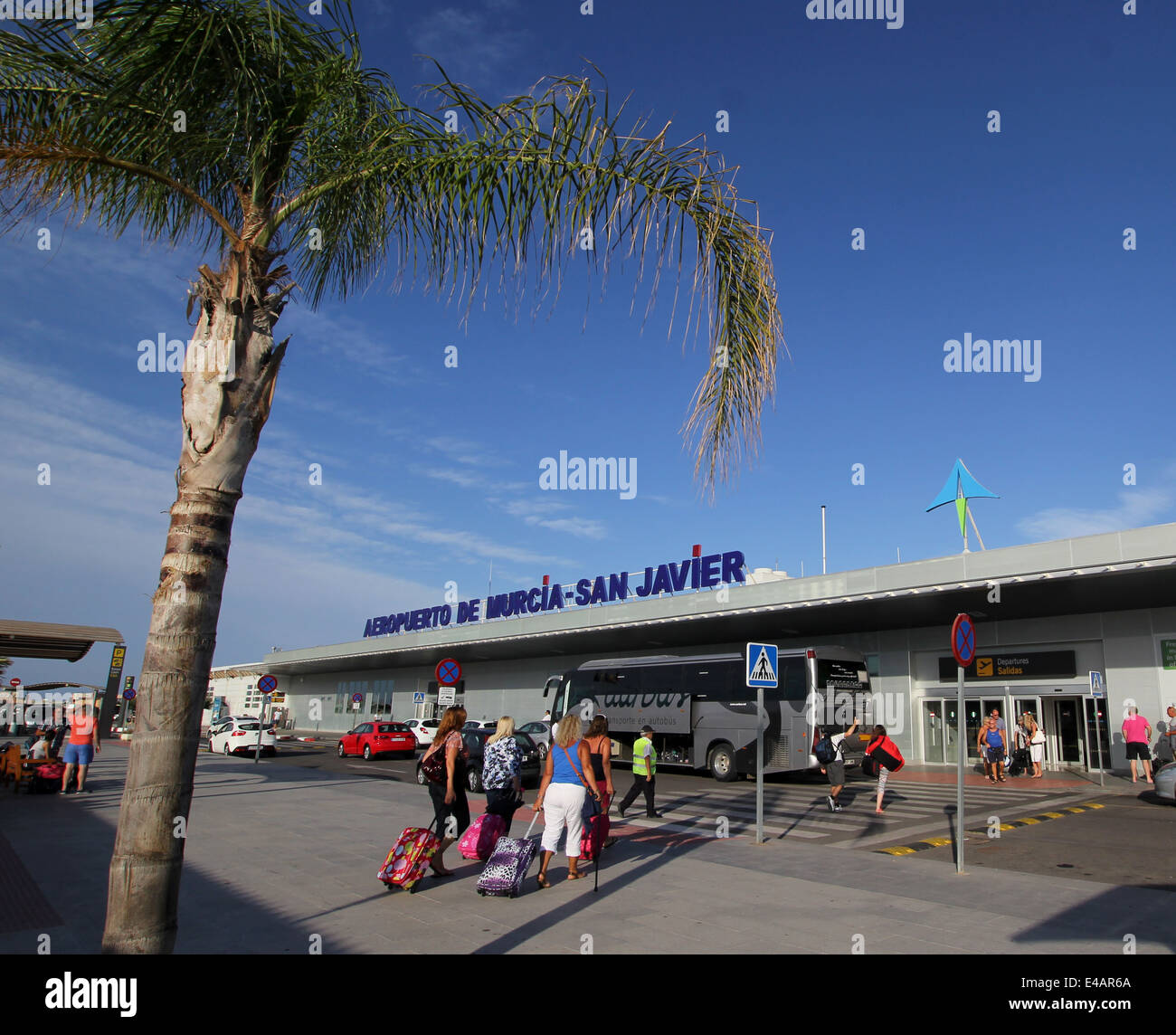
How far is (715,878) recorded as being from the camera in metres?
8.92

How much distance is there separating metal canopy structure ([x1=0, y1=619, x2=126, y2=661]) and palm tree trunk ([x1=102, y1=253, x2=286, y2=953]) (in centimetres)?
2145

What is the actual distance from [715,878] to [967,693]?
73.1ft

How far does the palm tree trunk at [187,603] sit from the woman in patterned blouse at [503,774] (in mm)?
5175

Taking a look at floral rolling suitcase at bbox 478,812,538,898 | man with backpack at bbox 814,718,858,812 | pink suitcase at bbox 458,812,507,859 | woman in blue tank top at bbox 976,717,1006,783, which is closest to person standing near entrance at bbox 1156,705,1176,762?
woman in blue tank top at bbox 976,717,1006,783

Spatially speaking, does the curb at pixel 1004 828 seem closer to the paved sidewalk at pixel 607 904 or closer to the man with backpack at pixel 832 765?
the paved sidewalk at pixel 607 904

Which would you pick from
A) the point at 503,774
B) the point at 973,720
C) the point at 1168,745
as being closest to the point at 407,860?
the point at 503,774

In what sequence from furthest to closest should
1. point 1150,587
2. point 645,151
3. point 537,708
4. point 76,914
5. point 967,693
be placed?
point 537,708, point 967,693, point 1150,587, point 76,914, point 645,151

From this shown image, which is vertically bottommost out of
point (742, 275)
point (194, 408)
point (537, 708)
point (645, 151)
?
point (537, 708)

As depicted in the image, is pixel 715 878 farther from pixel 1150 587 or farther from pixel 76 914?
pixel 1150 587

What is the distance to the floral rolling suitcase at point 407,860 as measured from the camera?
7.92m

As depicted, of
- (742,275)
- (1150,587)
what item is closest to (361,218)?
(742,275)

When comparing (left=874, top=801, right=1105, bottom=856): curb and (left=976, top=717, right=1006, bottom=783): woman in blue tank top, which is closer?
(left=874, top=801, right=1105, bottom=856): curb

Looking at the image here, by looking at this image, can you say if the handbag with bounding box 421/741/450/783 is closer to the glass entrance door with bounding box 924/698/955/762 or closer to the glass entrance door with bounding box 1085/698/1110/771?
the glass entrance door with bounding box 1085/698/1110/771

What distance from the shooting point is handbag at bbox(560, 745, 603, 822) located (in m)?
8.42
